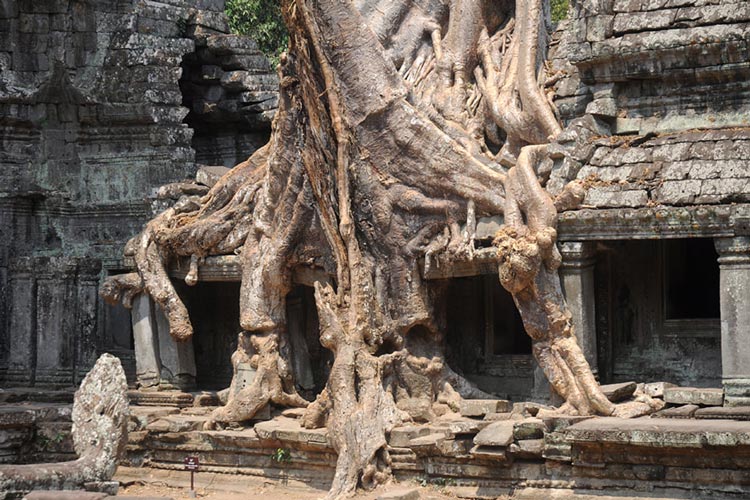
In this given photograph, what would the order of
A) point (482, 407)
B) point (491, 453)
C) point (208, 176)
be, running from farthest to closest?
point (208, 176)
point (482, 407)
point (491, 453)

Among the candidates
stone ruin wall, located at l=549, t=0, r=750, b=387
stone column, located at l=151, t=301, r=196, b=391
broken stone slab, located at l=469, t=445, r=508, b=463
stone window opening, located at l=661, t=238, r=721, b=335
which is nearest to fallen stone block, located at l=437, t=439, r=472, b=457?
broken stone slab, located at l=469, t=445, r=508, b=463

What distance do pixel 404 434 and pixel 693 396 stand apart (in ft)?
9.30

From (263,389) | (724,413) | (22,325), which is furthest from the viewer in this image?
(22,325)

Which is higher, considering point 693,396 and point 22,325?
point 22,325

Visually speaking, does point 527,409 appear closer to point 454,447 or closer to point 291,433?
point 454,447

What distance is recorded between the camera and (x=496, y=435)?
16.2 m

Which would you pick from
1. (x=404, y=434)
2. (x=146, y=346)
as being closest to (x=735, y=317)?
(x=404, y=434)

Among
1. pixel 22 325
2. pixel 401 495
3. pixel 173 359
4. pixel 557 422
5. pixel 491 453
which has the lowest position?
pixel 401 495

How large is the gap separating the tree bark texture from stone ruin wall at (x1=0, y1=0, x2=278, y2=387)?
14.4 ft

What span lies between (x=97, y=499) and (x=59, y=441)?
6.36 m

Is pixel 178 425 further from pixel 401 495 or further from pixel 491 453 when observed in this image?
pixel 491 453

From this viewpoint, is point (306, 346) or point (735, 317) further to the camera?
point (306, 346)

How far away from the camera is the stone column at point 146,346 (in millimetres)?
20781

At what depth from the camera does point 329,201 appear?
60.4 feet
